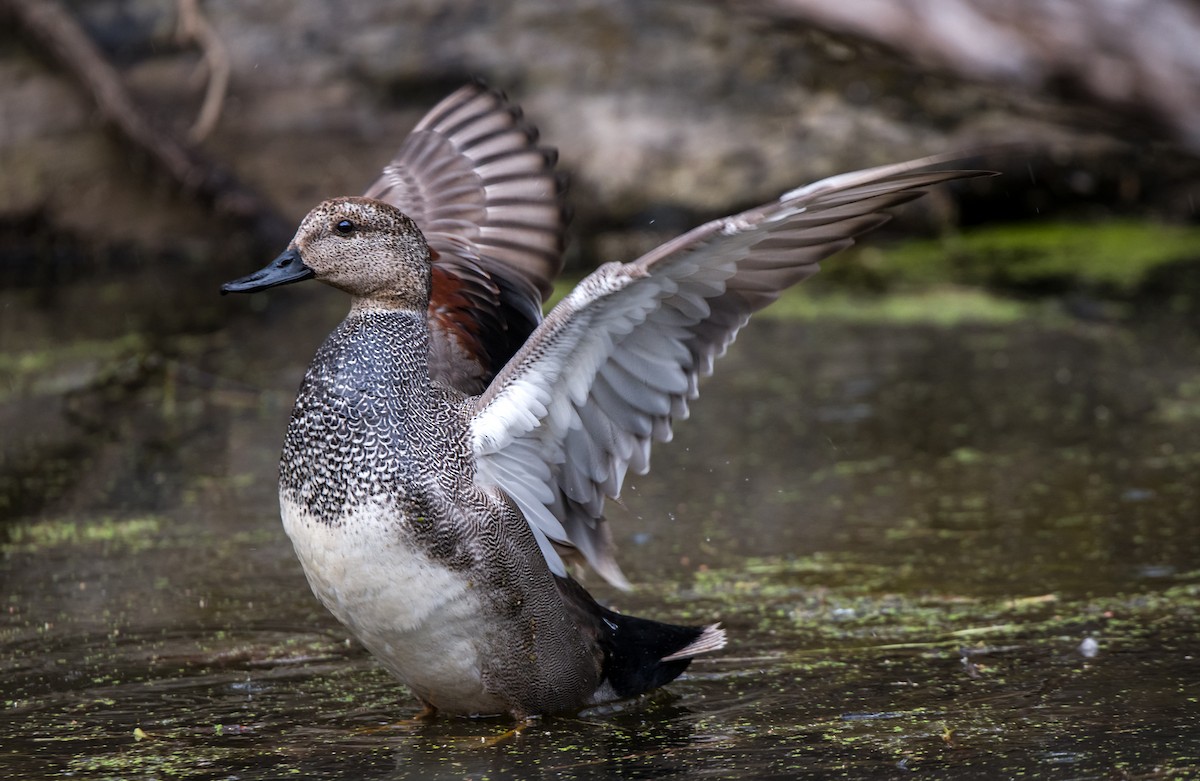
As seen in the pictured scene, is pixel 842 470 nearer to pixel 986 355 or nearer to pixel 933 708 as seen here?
pixel 986 355

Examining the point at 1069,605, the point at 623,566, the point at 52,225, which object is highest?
the point at 1069,605

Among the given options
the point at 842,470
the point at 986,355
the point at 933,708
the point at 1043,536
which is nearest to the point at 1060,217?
the point at 986,355

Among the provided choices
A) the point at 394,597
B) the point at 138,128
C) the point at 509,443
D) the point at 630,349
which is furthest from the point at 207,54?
the point at 394,597

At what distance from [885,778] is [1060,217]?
292 inches

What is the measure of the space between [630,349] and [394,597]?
2.68 feet

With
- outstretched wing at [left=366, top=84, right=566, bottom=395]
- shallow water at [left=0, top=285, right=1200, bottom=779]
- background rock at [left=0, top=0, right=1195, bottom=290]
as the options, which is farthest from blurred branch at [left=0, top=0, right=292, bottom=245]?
outstretched wing at [left=366, top=84, right=566, bottom=395]

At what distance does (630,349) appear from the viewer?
3877 millimetres

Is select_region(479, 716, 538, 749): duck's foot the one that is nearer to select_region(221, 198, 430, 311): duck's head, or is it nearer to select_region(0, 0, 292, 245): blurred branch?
select_region(221, 198, 430, 311): duck's head

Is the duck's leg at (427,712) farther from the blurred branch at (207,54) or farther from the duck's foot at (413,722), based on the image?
the blurred branch at (207,54)

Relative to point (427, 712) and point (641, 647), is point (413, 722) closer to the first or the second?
point (427, 712)

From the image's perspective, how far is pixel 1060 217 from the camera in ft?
33.2

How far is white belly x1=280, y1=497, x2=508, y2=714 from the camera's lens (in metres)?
3.71

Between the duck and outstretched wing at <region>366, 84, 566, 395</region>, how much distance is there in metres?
0.26

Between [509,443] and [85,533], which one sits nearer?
[509,443]
